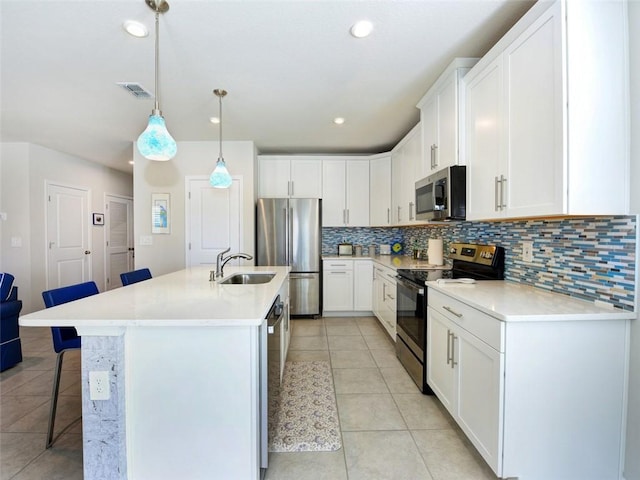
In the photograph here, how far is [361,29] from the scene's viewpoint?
5.90 feet

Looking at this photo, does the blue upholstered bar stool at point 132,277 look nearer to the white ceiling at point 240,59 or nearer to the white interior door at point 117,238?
the white ceiling at point 240,59

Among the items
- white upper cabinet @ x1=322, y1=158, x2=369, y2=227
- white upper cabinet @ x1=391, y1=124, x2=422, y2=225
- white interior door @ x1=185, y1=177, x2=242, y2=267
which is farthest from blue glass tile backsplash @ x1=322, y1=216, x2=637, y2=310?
white interior door @ x1=185, y1=177, x2=242, y2=267

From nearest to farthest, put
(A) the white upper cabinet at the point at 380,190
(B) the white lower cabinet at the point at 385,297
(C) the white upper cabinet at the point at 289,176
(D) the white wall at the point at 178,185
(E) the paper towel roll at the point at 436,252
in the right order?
(E) the paper towel roll at the point at 436,252 < (B) the white lower cabinet at the point at 385,297 < (D) the white wall at the point at 178,185 < (A) the white upper cabinet at the point at 380,190 < (C) the white upper cabinet at the point at 289,176

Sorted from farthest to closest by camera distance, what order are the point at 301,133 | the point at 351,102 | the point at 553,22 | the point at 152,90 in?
1. the point at 301,133
2. the point at 351,102
3. the point at 152,90
4. the point at 553,22

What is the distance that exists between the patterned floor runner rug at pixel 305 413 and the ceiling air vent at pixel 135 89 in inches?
106

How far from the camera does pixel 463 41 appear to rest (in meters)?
1.94

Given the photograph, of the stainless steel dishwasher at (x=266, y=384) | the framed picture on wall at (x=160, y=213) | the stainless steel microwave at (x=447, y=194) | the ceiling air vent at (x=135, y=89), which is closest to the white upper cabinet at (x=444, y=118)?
the stainless steel microwave at (x=447, y=194)

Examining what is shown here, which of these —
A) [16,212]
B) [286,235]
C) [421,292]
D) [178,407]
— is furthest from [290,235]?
[16,212]

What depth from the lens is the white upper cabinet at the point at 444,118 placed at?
2125 mm

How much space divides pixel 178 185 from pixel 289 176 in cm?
156

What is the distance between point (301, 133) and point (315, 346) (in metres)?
2.57

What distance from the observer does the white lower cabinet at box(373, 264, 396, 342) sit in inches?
126

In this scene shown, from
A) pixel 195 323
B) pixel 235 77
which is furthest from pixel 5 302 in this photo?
pixel 235 77

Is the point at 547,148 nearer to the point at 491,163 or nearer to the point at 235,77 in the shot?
the point at 491,163
